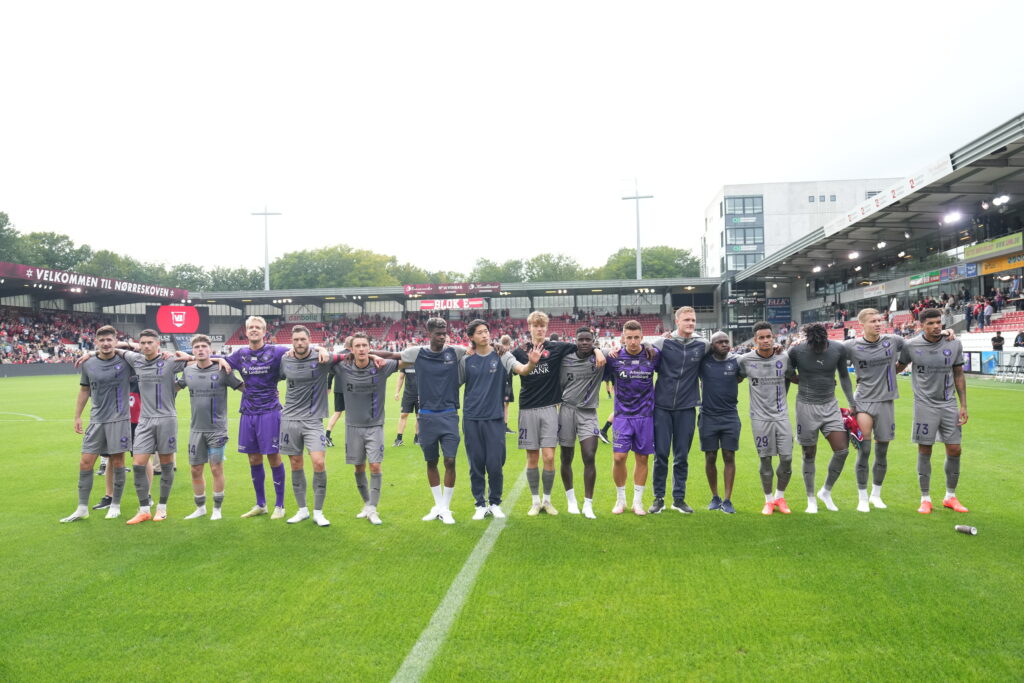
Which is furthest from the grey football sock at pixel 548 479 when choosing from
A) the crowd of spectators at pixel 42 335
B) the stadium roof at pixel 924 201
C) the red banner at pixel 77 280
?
the crowd of spectators at pixel 42 335

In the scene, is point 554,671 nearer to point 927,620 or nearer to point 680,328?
point 927,620

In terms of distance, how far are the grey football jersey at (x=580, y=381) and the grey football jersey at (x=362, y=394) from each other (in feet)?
5.87

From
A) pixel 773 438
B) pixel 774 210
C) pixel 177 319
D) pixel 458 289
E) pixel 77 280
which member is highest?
pixel 774 210

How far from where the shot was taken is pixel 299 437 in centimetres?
579

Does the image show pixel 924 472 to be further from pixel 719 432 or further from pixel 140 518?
pixel 140 518

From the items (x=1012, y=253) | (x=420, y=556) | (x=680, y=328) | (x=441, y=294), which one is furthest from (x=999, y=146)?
(x=441, y=294)

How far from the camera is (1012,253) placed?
2558 cm

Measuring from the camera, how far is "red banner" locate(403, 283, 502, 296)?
4856 cm

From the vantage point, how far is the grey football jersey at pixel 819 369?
230 inches

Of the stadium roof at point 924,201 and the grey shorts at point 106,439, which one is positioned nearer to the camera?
the grey shorts at point 106,439

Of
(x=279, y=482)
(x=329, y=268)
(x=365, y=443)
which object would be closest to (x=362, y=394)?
(x=365, y=443)

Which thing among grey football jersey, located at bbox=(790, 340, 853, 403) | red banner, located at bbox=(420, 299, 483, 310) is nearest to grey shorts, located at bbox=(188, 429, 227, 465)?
grey football jersey, located at bbox=(790, 340, 853, 403)

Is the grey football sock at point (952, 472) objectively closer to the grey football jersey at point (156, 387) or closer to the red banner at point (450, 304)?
the grey football jersey at point (156, 387)

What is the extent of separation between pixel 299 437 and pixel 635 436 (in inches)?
131
